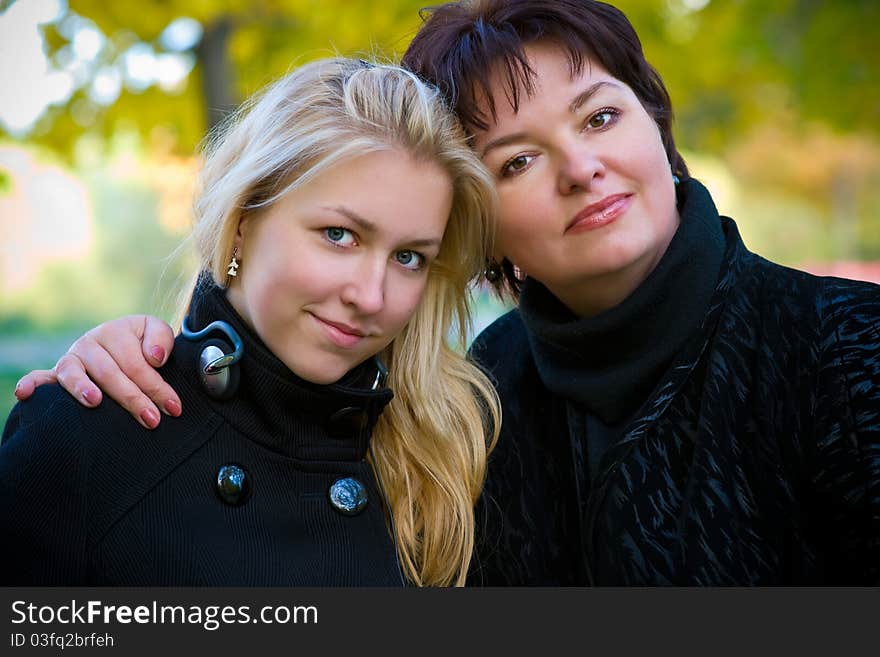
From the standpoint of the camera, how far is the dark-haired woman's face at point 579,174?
2.53 metres

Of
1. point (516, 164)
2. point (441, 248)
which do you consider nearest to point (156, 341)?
point (441, 248)

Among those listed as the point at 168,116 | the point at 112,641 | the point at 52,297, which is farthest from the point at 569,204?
the point at 52,297

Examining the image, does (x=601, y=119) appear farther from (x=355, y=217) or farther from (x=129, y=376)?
(x=129, y=376)

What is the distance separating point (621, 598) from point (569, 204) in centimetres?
98

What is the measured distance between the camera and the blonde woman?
6.56 feet

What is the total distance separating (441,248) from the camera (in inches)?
105

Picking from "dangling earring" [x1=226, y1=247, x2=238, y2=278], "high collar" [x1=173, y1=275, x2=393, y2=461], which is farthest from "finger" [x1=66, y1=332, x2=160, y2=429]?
"dangling earring" [x1=226, y1=247, x2=238, y2=278]

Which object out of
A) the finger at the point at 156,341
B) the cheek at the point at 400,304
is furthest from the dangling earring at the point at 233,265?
the cheek at the point at 400,304

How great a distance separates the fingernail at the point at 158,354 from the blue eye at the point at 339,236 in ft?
1.50

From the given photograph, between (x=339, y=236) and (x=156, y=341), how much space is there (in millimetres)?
486

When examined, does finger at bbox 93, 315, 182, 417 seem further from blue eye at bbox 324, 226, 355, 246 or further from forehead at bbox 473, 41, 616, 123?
forehead at bbox 473, 41, 616, 123

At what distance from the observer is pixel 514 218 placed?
2.62m

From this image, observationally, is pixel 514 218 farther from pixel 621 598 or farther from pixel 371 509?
pixel 621 598

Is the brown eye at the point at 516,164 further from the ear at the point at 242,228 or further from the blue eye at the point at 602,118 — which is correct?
the ear at the point at 242,228
